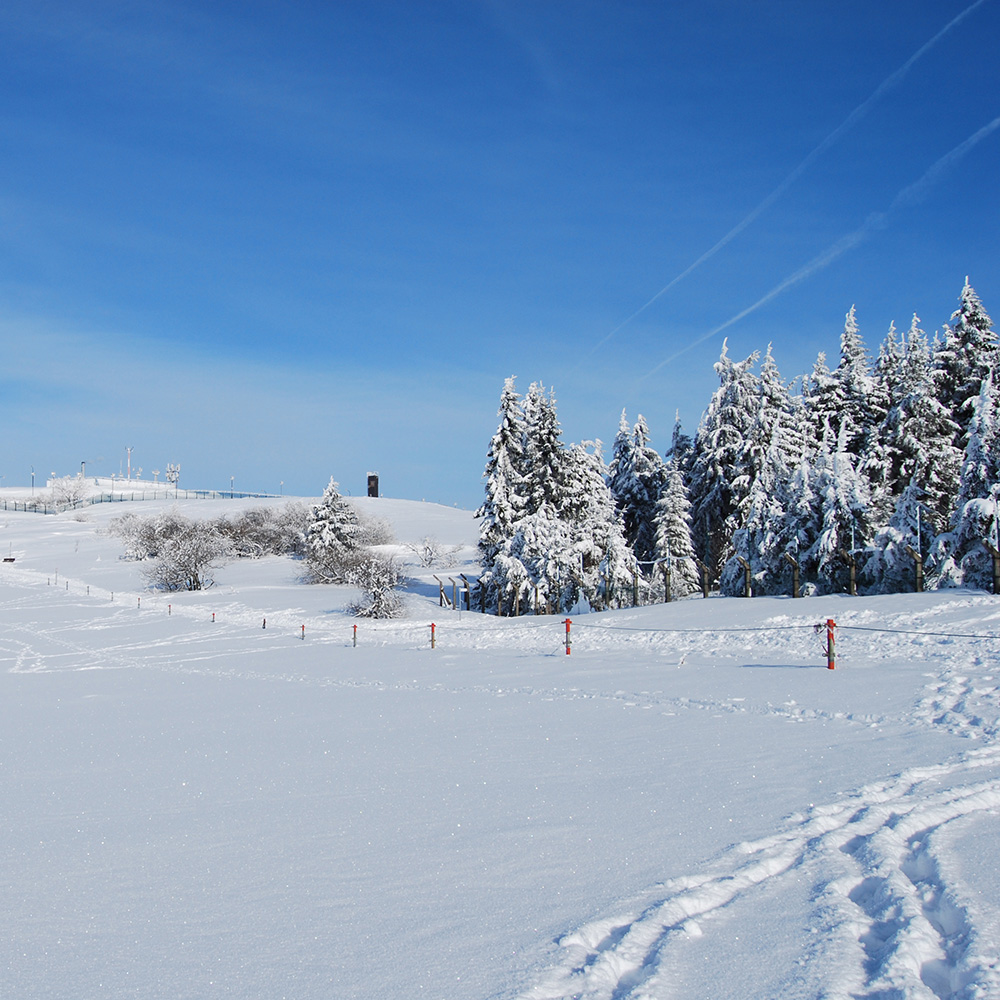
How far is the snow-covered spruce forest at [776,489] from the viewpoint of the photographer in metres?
24.7

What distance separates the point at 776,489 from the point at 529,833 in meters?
26.8

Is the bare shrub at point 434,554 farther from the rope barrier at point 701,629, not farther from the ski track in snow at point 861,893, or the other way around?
the ski track in snow at point 861,893

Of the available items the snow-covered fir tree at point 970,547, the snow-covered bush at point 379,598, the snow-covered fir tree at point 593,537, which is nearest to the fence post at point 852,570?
the snow-covered fir tree at point 970,547

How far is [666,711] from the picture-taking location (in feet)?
38.9

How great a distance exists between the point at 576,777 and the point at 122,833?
4527mm

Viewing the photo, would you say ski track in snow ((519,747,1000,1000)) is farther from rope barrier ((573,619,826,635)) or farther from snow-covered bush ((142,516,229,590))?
snow-covered bush ((142,516,229,590))

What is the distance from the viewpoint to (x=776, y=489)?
30484 mm

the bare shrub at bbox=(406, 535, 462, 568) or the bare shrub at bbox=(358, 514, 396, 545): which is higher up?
the bare shrub at bbox=(358, 514, 396, 545)

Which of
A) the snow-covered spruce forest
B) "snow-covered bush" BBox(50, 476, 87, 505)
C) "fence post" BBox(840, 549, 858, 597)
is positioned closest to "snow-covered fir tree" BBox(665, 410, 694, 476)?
the snow-covered spruce forest

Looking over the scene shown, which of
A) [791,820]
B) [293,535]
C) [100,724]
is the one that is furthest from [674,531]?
[293,535]

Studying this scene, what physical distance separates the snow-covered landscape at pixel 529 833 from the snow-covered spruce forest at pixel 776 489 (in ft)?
28.3

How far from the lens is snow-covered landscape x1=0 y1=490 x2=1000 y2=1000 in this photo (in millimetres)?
4195

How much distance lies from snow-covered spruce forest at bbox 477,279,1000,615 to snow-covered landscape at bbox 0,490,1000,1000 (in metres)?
8.62

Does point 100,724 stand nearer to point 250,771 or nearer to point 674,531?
point 250,771
